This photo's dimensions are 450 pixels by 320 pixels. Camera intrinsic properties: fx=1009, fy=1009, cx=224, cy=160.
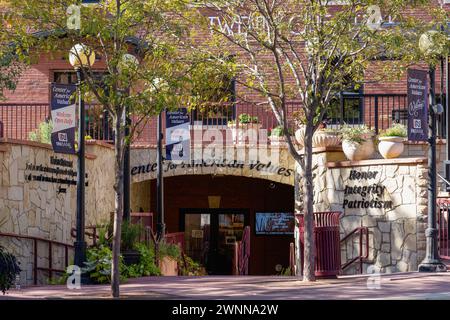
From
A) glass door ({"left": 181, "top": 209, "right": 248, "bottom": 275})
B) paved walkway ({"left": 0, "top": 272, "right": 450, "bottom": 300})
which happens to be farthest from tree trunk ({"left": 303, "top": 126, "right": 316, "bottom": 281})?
glass door ({"left": 181, "top": 209, "right": 248, "bottom": 275})

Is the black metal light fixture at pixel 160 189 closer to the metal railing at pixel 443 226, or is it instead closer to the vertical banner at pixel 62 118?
the vertical banner at pixel 62 118

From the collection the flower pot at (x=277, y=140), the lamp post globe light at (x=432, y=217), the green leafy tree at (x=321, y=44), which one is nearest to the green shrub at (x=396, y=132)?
the lamp post globe light at (x=432, y=217)

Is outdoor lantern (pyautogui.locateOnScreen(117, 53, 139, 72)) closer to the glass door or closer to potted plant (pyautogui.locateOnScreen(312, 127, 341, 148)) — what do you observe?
potted plant (pyautogui.locateOnScreen(312, 127, 341, 148))

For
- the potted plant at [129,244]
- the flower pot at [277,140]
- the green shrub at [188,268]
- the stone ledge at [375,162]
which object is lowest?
the green shrub at [188,268]

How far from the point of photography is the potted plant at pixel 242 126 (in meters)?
25.1

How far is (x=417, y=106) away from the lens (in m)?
18.4

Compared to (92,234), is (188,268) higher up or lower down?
lower down

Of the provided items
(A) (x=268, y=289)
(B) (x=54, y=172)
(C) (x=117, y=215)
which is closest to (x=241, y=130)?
(B) (x=54, y=172)

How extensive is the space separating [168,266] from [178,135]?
11.1 ft

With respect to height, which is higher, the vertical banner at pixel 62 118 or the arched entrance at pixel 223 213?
the vertical banner at pixel 62 118

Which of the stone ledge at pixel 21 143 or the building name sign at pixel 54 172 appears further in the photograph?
the building name sign at pixel 54 172

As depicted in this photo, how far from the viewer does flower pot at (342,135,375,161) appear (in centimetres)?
2100

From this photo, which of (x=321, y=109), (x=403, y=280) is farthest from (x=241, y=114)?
(x=403, y=280)

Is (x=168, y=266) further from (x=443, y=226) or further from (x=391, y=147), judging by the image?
(x=443, y=226)
